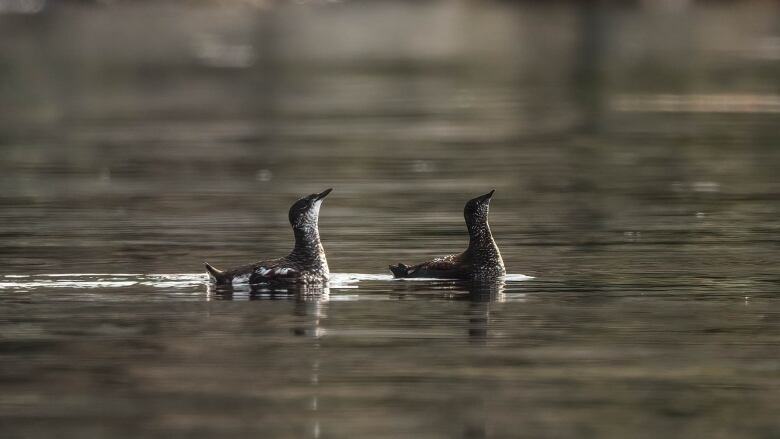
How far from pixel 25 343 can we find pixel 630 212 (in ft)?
31.4

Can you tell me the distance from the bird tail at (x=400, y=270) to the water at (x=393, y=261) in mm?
136

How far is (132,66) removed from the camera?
203 feet

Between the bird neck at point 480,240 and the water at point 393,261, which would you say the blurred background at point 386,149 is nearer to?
the water at point 393,261

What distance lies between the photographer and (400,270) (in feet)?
54.7

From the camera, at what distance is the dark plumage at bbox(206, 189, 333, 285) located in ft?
53.5

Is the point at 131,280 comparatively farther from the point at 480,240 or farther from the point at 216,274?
the point at 480,240

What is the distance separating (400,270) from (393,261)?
1252mm

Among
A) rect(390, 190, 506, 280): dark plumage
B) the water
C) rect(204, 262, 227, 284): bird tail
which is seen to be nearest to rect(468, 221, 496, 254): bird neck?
rect(390, 190, 506, 280): dark plumage

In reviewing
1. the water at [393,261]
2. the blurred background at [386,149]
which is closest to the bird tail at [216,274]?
the water at [393,261]

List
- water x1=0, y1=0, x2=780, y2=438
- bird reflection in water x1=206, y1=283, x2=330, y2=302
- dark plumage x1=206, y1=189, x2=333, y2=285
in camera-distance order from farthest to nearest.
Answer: dark plumage x1=206, y1=189, x2=333, y2=285 < bird reflection in water x1=206, y1=283, x2=330, y2=302 < water x1=0, y1=0, x2=780, y2=438

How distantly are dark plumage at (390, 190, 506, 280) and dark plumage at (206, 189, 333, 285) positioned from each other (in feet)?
2.22

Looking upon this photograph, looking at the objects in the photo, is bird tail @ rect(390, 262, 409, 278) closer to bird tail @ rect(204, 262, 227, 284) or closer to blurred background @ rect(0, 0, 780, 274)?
blurred background @ rect(0, 0, 780, 274)

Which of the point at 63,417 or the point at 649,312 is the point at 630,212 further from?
the point at 63,417

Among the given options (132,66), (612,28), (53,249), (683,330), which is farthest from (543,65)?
(683,330)
